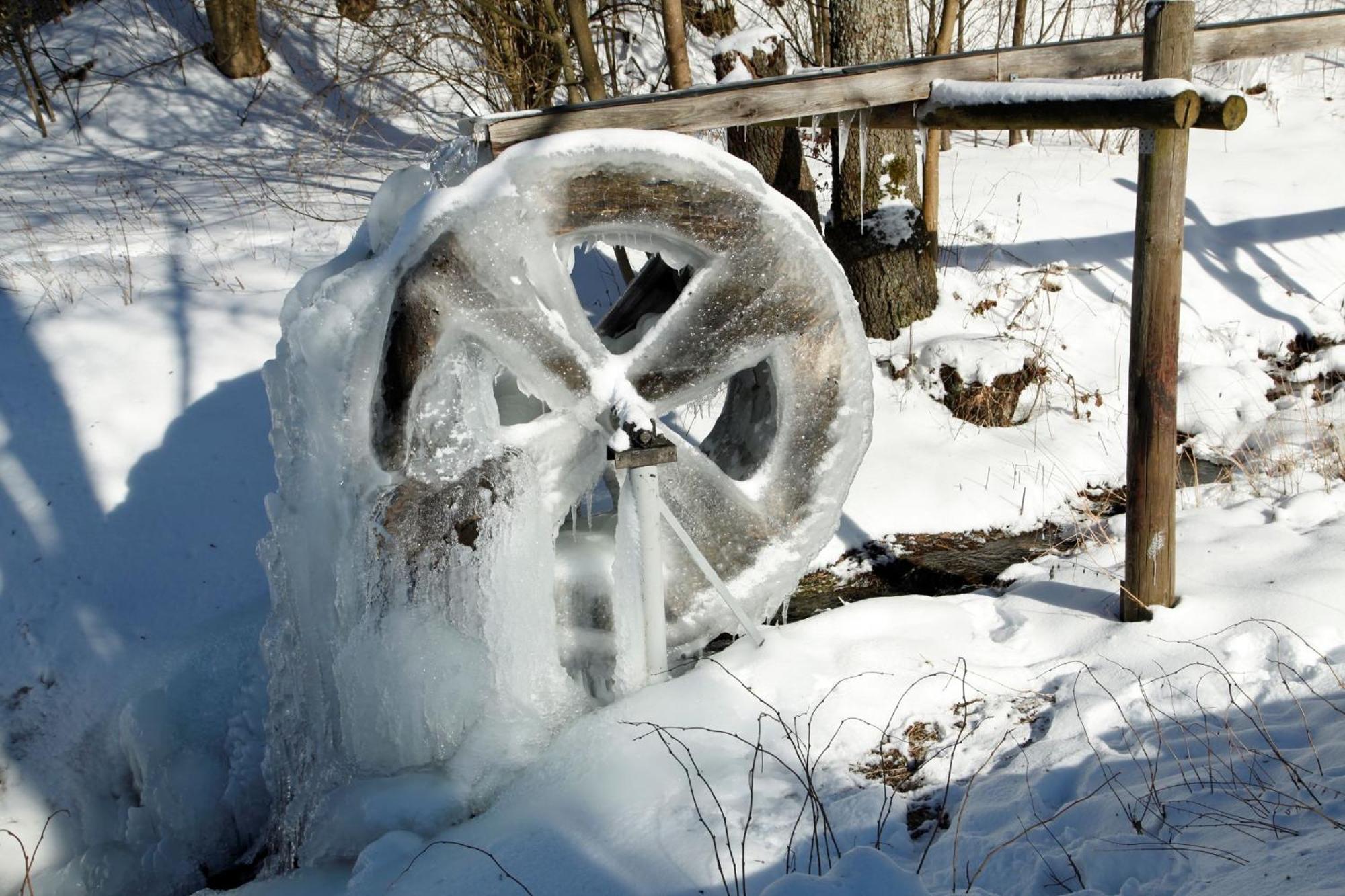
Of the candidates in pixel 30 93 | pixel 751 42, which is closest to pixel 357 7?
pixel 30 93

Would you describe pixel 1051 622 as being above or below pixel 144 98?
below

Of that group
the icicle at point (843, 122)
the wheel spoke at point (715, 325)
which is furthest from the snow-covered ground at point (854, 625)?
the icicle at point (843, 122)

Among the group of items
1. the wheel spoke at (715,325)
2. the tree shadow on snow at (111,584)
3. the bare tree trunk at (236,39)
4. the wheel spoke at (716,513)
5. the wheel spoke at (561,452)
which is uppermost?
the bare tree trunk at (236,39)

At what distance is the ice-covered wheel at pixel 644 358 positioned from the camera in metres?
3.57

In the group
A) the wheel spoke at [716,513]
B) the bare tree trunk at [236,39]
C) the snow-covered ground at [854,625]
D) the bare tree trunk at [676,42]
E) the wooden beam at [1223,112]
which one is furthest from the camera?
the bare tree trunk at [236,39]

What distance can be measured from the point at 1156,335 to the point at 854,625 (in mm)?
1451

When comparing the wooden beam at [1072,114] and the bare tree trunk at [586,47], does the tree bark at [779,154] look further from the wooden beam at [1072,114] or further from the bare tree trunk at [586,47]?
the wooden beam at [1072,114]

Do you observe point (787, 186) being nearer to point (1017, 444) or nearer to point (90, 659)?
point (1017, 444)

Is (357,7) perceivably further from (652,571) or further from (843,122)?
(652,571)

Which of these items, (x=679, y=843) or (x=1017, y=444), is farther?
(x=1017, y=444)

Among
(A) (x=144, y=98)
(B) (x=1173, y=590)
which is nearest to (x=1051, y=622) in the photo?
(B) (x=1173, y=590)

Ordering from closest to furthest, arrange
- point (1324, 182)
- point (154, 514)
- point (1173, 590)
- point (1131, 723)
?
point (1131, 723), point (1173, 590), point (154, 514), point (1324, 182)

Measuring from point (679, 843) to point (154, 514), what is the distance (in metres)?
3.44

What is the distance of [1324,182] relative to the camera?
883 centimetres
